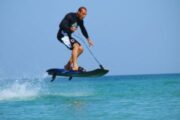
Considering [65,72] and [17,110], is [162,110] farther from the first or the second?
[17,110]

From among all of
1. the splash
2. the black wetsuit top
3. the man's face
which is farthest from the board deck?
the splash

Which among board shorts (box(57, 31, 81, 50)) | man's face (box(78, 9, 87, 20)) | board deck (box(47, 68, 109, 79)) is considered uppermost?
man's face (box(78, 9, 87, 20))

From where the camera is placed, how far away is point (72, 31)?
15773mm

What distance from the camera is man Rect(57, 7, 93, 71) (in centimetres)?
1553

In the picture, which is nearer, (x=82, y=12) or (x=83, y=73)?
(x=82, y=12)

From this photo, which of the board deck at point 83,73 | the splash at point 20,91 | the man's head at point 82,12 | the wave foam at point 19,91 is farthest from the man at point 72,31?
the splash at point 20,91

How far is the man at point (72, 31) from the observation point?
1553cm

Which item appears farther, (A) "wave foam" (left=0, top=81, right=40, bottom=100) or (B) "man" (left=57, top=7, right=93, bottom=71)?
(A) "wave foam" (left=0, top=81, right=40, bottom=100)

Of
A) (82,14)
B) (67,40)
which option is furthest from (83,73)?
(82,14)

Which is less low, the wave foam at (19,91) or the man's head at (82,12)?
the man's head at (82,12)

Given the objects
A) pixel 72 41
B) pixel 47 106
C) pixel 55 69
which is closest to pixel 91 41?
pixel 72 41

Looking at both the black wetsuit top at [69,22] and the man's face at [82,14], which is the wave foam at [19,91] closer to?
the black wetsuit top at [69,22]

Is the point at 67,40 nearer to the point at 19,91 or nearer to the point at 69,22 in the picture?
the point at 69,22

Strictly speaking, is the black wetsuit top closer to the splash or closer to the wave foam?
the wave foam
